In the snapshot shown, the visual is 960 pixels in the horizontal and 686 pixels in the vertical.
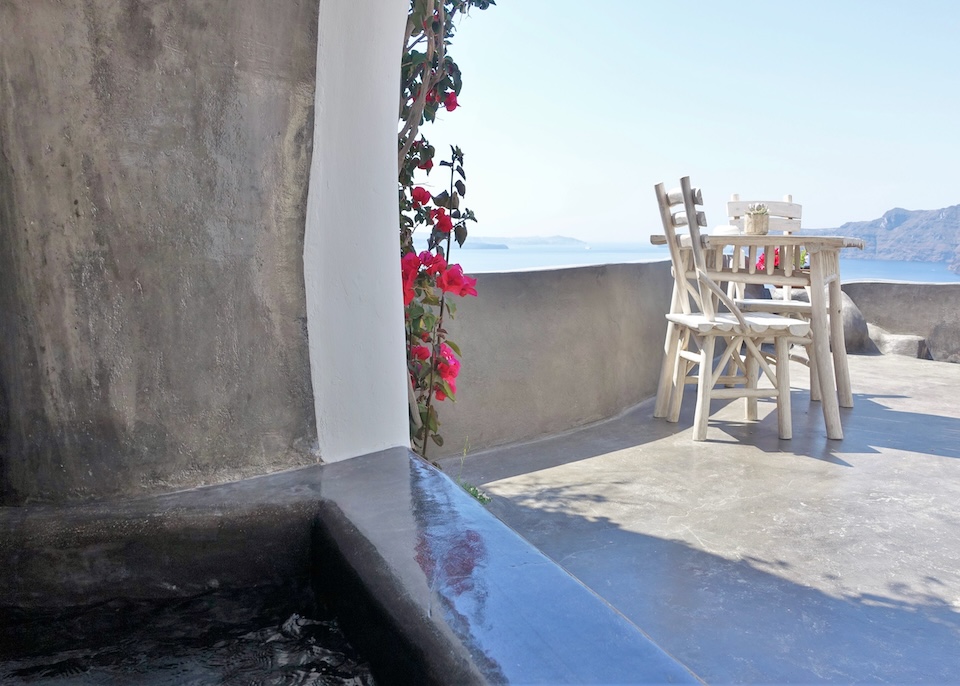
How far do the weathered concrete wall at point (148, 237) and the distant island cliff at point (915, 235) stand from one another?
43.6 m

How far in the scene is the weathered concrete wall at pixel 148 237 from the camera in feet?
3.82

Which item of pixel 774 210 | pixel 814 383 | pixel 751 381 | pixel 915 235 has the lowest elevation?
pixel 814 383

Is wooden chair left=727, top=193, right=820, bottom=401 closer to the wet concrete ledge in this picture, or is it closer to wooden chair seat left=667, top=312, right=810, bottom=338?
wooden chair seat left=667, top=312, right=810, bottom=338

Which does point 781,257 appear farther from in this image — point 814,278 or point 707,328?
point 707,328

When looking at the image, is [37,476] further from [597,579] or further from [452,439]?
[452,439]

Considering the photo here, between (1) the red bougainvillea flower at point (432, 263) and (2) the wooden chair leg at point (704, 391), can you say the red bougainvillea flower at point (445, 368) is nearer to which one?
(1) the red bougainvillea flower at point (432, 263)

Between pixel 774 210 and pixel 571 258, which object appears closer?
pixel 774 210

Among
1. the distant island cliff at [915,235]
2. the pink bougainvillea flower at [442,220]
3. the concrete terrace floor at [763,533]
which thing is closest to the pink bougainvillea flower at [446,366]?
the pink bougainvillea flower at [442,220]

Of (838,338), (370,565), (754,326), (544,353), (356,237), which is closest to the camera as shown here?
(370,565)

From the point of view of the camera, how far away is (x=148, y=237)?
1.24 m

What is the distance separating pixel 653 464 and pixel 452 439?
2.94 ft

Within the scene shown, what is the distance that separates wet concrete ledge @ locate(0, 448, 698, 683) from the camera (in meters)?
0.76

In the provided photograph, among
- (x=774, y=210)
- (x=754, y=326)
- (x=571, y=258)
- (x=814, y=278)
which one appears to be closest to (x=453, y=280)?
(x=754, y=326)

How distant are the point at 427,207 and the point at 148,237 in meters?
1.11
